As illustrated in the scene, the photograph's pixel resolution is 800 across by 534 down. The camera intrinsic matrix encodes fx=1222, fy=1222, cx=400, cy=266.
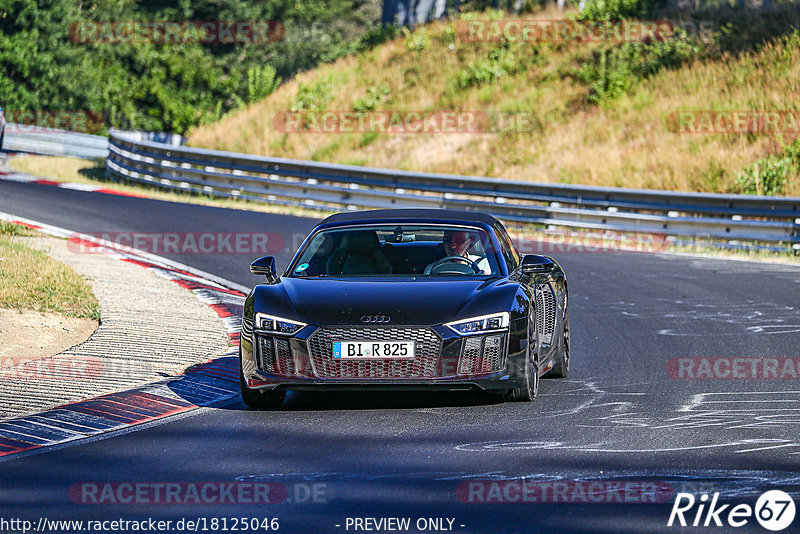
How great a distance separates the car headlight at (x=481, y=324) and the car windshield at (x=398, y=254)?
2.77ft

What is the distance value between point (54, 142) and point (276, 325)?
108 ft

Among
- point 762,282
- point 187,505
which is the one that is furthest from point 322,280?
point 762,282

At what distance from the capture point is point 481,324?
809 cm

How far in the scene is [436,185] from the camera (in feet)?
80.9

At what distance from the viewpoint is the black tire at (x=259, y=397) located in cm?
843

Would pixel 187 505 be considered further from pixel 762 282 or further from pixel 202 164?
pixel 202 164

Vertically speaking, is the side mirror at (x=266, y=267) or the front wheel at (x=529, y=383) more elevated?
the side mirror at (x=266, y=267)

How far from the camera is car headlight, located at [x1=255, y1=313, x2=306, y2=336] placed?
811cm

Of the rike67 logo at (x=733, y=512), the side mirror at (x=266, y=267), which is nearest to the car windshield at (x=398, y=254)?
the side mirror at (x=266, y=267)

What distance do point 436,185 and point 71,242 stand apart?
28.6ft
